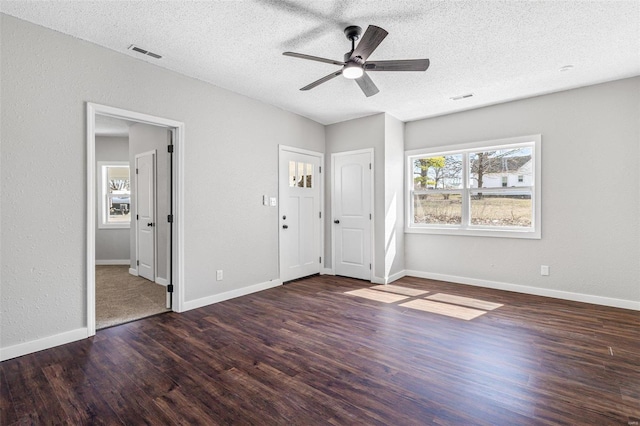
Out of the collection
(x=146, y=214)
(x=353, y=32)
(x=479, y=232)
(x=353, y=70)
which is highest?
(x=353, y=32)

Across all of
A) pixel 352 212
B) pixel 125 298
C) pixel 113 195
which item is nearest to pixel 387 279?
pixel 352 212

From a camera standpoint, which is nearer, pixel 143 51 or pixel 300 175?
pixel 143 51

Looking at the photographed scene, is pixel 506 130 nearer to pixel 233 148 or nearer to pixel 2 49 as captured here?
pixel 233 148

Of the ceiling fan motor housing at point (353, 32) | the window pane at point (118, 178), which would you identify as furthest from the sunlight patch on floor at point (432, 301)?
the window pane at point (118, 178)

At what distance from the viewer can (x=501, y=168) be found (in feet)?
15.3

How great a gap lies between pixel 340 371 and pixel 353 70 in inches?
96.7

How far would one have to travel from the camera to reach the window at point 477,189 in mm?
4418

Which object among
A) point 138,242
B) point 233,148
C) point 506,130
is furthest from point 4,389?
point 506,130

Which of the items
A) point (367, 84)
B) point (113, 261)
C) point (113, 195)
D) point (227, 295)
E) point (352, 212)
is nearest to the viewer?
point (367, 84)

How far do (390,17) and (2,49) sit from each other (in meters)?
3.14

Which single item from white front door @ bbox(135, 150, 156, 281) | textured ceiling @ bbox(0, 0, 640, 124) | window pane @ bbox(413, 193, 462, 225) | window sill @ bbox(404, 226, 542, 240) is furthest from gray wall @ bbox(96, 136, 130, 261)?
window pane @ bbox(413, 193, 462, 225)

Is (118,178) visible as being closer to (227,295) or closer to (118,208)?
(118,208)

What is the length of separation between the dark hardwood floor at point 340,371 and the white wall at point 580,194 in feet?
1.96

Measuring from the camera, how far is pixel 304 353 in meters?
2.62
